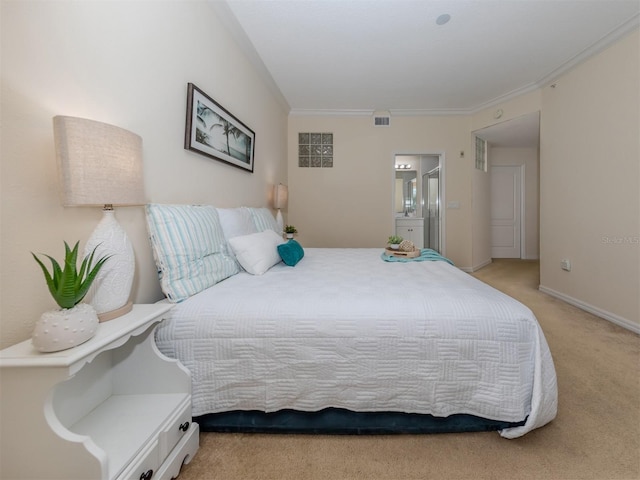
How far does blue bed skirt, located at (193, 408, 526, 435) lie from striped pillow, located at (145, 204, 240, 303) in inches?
23.8

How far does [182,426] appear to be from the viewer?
3.41ft

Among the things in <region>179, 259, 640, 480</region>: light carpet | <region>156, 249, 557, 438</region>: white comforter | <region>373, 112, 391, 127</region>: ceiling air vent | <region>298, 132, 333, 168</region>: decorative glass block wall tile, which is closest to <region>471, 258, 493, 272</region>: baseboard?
<region>373, 112, 391, 127</region>: ceiling air vent

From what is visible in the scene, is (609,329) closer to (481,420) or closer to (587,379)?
(587,379)

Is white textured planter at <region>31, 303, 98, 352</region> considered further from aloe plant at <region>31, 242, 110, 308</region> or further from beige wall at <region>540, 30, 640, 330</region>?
beige wall at <region>540, 30, 640, 330</region>

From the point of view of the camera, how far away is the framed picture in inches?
67.6

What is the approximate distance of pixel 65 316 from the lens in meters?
0.73

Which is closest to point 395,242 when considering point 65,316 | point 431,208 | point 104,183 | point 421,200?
point 104,183

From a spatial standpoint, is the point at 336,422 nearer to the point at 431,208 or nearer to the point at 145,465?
the point at 145,465

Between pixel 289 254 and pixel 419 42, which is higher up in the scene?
pixel 419 42

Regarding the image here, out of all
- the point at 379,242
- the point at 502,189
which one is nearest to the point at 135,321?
the point at 379,242

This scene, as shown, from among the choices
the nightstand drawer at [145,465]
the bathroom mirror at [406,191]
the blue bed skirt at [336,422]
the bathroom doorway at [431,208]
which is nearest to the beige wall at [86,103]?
the nightstand drawer at [145,465]

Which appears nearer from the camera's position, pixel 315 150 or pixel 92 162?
pixel 92 162

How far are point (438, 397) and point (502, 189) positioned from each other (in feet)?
19.0

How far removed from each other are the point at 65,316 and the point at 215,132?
1.65 meters
